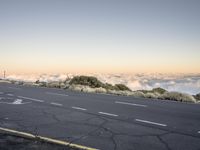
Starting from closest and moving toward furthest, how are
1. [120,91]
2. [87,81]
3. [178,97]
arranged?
[178,97] < [120,91] < [87,81]

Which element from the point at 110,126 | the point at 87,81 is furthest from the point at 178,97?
the point at 87,81

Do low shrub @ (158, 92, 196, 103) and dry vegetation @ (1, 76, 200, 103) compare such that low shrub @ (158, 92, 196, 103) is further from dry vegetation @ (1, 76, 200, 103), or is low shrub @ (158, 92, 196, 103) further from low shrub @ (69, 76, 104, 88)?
low shrub @ (69, 76, 104, 88)

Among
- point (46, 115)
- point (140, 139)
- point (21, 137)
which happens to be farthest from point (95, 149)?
point (46, 115)

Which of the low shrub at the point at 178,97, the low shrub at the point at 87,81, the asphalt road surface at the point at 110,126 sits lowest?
the asphalt road surface at the point at 110,126

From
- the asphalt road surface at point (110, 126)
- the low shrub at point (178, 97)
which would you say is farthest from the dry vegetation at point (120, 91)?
the asphalt road surface at point (110, 126)

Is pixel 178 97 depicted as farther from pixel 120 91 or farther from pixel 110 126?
pixel 110 126

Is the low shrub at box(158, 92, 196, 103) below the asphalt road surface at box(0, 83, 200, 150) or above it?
above

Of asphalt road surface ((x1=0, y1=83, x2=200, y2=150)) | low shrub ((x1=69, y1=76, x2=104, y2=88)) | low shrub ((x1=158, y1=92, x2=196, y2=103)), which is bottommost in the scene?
asphalt road surface ((x1=0, y1=83, x2=200, y2=150))

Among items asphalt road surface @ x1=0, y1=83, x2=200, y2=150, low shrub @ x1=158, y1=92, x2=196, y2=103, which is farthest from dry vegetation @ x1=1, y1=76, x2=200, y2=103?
asphalt road surface @ x1=0, y1=83, x2=200, y2=150

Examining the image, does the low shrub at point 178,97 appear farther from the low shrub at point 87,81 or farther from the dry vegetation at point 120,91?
the low shrub at point 87,81

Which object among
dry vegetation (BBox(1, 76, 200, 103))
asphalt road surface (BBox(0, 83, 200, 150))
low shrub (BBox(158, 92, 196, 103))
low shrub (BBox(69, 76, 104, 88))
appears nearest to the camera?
asphalt road surface (BBox(0, 83, 200, 150))

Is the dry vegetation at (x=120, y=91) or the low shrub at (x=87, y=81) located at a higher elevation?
the low shrub at (x=87, y=81)

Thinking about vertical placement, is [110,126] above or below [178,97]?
below

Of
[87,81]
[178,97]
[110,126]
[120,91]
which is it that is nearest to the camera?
[110,126]
